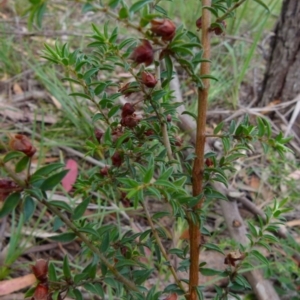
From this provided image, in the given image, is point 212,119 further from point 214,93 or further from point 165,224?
point 165,224

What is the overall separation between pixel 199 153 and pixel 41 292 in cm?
33

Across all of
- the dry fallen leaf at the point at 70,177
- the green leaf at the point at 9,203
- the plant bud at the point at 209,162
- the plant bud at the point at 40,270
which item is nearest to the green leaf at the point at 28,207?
the green leaf at the point at 9,203

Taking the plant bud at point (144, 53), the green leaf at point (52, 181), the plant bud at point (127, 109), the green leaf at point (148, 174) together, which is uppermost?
the plant bud at point (144, 53)

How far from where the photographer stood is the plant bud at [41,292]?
0.63m

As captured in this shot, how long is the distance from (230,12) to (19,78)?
1773 millimetres

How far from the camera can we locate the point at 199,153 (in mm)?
746

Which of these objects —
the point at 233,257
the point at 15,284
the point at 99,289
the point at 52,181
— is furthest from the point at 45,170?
the point at 15,284

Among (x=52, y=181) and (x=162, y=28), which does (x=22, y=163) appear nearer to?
(x=52, y=181)

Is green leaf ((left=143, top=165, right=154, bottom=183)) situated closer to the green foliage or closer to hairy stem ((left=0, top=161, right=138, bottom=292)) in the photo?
the green foliage

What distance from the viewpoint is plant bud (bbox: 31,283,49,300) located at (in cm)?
63

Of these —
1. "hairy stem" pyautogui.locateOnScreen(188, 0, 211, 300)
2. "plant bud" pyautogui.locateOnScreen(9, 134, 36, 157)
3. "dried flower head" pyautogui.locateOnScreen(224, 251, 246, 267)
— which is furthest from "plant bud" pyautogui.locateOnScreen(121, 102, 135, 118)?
"dried flower head" pyautogui.locateOnScreen(224, 251, 246, 267)

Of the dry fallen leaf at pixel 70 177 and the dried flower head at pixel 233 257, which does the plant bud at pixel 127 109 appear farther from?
the dry fallen leaf at pixel 70 177

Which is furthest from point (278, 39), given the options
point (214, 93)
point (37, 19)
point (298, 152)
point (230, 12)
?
point (37, 19)

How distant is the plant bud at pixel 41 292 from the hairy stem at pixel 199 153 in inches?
10.4
